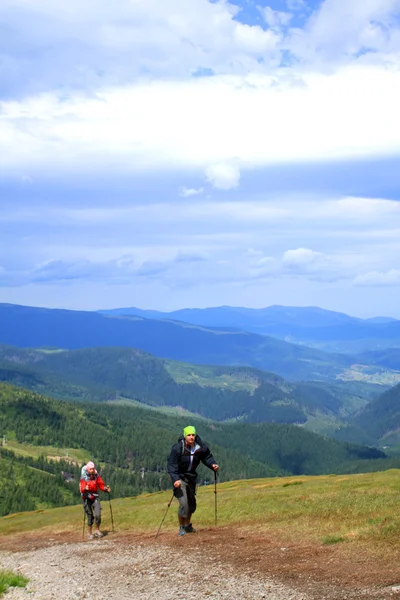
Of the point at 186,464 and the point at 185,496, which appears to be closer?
the point at 186,464

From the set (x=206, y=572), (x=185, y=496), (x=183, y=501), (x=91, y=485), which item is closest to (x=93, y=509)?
(x=91, y=485)

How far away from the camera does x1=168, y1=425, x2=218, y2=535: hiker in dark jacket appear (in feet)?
101

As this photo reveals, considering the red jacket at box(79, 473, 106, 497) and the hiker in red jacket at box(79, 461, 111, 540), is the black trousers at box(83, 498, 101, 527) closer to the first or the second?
the hiker in red jacket at box(79, 461, 111, 540)

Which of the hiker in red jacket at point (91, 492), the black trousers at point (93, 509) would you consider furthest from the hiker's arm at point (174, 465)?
the black trousers at point (93, 509)

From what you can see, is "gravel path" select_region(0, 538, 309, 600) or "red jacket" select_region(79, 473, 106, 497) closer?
"gravel path" select_region(0, 538, 309, 600)

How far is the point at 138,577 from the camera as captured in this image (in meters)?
24.0

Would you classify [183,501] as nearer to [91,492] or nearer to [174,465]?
[174,465]

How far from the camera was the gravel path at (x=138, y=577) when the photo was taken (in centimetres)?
2089

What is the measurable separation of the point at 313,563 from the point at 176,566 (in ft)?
18.2

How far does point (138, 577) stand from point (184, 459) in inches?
311

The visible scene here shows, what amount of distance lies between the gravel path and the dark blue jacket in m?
3.54

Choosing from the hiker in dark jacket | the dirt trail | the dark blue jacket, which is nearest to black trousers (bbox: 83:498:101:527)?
the dirt trail

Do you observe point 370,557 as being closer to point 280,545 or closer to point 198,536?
point 280,545

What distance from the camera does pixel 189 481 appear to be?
103ft
